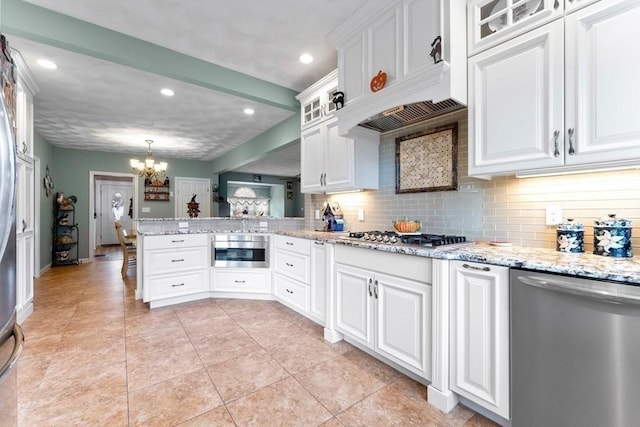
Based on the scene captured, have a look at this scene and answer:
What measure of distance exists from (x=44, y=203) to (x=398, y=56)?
6490mm

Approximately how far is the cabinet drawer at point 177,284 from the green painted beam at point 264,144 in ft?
7.27

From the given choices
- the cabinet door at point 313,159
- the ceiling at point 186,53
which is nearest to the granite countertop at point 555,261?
the cabinet door at point 313,159

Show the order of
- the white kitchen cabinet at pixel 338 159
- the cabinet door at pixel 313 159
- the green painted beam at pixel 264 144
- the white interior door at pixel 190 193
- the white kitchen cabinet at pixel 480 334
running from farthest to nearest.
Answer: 1. the white interior door at pixel 190 193
2. the green painted beam at pixel 264 144
3. the cabinet door at pixel 313 159
4. the white kitchen cabinet at pixel 338 159
5. the white kitchen cabinet at pixel 480 334

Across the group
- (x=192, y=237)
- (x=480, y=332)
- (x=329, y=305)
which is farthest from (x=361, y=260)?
(x=192, y=237)

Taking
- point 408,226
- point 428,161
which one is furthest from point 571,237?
point 428,161

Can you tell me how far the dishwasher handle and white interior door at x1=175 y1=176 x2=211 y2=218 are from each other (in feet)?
23.7

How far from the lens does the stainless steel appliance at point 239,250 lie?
11.2 feet

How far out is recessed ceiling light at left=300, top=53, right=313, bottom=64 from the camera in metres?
2.72

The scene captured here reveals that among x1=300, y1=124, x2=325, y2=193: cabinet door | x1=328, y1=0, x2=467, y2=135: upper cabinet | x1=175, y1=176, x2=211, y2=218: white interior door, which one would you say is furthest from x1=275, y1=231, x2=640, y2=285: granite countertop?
x1=175, y1=176, x2=211, y2=218: white interior door

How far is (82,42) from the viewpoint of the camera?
2.22m

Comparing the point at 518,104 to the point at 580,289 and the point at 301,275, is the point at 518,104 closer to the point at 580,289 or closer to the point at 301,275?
the point at 580,289

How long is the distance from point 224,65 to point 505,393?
339 centimetres

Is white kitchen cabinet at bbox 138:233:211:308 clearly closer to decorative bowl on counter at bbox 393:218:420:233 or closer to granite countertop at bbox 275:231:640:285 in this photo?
decorative bowl on counter at bbox 393:218:420:233

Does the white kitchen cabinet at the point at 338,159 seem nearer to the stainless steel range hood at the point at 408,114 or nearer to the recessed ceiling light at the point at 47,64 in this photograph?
the stainless steel range hood at the point at 408,114
